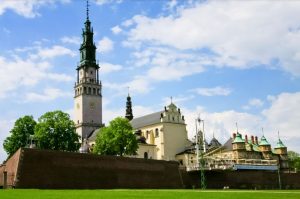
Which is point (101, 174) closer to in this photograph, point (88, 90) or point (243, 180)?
point (243, 180)

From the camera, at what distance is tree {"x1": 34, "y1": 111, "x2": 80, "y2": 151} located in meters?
65.9

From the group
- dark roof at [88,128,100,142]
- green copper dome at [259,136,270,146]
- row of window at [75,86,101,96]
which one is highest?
row of window at [75,86,101,96]

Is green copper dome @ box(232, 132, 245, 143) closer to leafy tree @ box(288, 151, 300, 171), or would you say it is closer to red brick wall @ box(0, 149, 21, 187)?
leafy tree @ box(288, 151, 300, 171)

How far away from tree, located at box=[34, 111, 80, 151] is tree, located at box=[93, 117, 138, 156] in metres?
4.45

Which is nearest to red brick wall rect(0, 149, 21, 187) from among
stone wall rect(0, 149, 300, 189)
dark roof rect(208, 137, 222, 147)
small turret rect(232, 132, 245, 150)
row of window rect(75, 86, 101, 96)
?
stone wall rect(0, 149, 300, 189)

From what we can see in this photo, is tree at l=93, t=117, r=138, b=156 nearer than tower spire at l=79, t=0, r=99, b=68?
Yes

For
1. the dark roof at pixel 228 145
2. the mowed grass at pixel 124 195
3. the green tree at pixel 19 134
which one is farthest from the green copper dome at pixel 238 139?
the mowed grass at pixel 124 195

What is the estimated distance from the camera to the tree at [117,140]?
68812 millimetres

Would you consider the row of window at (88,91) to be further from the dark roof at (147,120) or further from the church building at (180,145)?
the dark roof at (147,120)

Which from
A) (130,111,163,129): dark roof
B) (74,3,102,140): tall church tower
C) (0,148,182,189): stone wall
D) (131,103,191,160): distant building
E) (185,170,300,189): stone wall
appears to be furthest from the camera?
(74,3,102,140): tall church tower

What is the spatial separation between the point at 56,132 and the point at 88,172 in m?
19.1

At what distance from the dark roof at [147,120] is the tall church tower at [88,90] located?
13.5m

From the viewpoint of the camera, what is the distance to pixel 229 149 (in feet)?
269

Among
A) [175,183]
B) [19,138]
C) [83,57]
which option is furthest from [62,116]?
[83,57]
